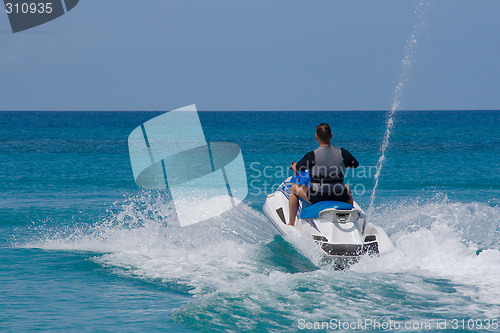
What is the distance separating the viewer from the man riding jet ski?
18.7 ft

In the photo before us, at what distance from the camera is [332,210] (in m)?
5.90

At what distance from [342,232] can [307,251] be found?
459 millimetres
